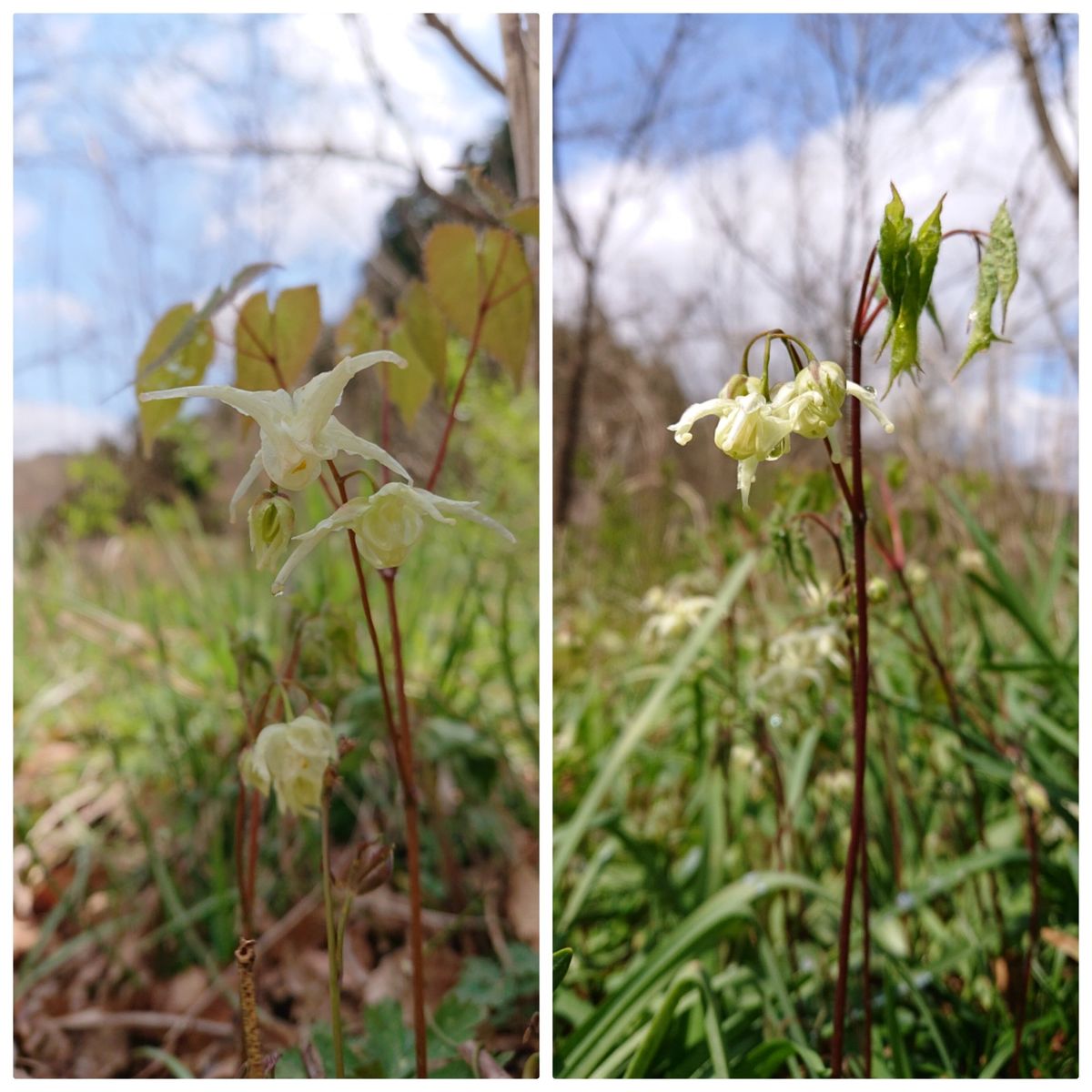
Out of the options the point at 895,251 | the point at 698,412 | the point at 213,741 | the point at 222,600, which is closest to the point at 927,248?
the point at 895,251

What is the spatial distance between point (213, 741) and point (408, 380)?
2.35 ft

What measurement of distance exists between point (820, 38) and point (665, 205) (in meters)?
0.40

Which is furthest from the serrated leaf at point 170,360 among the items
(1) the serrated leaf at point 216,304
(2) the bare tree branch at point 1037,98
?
(2) the bare tree branch at point 1037,98

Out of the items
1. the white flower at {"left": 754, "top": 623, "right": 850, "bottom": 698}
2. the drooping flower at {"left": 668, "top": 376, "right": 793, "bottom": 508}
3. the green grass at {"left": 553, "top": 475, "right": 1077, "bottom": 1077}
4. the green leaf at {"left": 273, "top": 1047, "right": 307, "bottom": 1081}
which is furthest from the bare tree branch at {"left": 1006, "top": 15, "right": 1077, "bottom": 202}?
the green leaf at {"left": 273, "top": 1047, "right": 307, "bottom": 1081}

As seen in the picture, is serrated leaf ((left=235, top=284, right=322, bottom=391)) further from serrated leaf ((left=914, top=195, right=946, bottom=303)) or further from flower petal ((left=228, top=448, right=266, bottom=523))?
serrated leaf ((left=914, top=195, right=946, bottom=303))

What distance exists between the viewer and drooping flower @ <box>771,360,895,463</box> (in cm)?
41

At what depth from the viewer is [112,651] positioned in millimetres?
1482

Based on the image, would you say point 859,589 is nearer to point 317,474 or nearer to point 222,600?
point 317,474

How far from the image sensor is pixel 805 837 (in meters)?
0.96

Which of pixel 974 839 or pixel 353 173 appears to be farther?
pixel 353 173

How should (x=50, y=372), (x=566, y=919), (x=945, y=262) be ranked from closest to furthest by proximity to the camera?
(x=566, y=919), (x=945, y=262), (x=50, y=372)

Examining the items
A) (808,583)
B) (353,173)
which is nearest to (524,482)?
(353,173)

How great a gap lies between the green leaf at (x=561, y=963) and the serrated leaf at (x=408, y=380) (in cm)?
37

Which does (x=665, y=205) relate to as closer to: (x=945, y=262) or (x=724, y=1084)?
(x=945, y=262)
